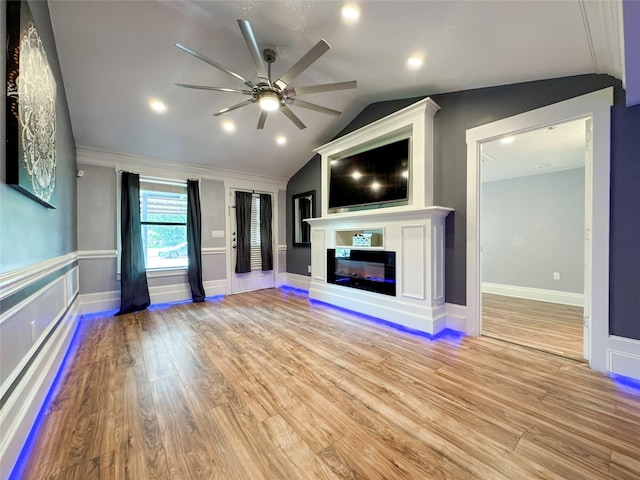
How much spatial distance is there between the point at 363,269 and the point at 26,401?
3323 millimetres

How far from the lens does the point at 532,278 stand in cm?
446

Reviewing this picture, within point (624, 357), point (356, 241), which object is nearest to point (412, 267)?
point (356, 241)

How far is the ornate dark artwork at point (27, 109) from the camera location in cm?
122

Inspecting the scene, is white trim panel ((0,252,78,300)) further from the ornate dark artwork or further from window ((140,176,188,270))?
window ((140,176,188,270))

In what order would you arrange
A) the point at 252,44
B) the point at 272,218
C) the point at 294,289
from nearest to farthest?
the point at 252,44
the point at 294,289
the point at 272,218

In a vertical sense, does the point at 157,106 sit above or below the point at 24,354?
above

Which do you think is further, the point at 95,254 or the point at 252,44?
the point at 95,254

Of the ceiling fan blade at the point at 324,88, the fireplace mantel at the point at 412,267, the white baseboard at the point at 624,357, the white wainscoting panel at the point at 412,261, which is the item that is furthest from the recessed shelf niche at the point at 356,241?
the white baseboard at the point at 624,357

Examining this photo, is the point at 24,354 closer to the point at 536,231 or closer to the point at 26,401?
the point at 26,401

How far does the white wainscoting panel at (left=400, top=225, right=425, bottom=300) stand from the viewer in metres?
2.90

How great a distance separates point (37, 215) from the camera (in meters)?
1.71

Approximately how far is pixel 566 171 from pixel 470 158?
2696 mm

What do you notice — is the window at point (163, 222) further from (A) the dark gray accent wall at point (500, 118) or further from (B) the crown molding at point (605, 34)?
(B) the crown molding at point (605, 34)

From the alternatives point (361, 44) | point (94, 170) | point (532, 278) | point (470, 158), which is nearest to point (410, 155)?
point (470, 158)
